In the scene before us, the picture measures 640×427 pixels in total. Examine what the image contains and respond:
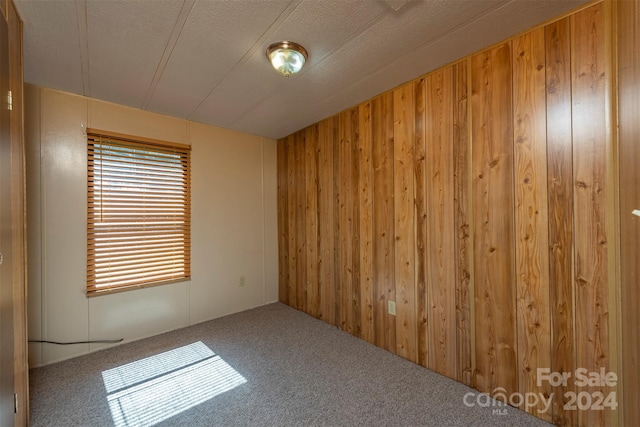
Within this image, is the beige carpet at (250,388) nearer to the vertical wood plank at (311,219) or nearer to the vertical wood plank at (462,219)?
the vertical wood plank at (462,219)

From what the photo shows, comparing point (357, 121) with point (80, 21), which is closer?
point (80, 21)

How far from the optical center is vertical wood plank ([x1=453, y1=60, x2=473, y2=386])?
5.82 ft

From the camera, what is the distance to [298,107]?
253 centimetres

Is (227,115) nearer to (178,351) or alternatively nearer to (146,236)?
(146,236)

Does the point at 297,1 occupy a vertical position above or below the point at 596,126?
→ above

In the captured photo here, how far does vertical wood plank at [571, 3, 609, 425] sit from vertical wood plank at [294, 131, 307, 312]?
239 centimetres

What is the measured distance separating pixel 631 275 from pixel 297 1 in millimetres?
1926

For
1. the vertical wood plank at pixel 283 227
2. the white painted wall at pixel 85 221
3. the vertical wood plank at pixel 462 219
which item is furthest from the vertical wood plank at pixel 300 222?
the vertical wood plank at pixel 462 219

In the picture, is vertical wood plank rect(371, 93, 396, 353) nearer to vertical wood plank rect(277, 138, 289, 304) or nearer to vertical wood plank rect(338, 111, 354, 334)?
vertical wood plank rect(338, 111, 354, 334)

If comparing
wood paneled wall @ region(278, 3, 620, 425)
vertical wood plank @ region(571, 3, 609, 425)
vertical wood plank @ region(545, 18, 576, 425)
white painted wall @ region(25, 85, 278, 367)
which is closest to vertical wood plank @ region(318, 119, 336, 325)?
wood paneled wall @ region(278, 3, 620, 425)

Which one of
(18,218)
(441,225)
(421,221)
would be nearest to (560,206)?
(441,225)

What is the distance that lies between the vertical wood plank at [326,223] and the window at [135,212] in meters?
1.49

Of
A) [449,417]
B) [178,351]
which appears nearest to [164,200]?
[178,351]

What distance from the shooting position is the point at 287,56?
164 centimetres
